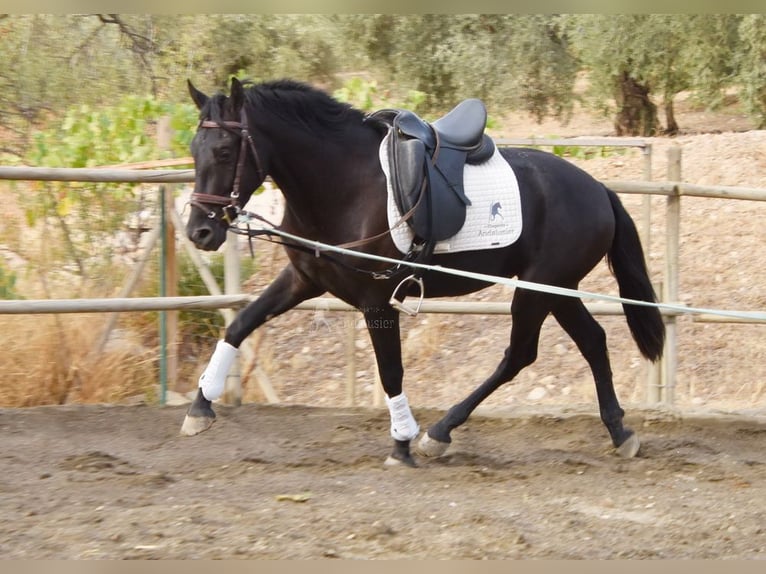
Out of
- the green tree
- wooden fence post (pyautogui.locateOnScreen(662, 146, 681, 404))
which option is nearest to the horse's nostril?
wooden fence post (pyautogui.locateOnScreen(662, 146, 681, 404))

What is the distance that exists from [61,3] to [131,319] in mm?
2529

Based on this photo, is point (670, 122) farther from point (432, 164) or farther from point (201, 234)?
point (201, 234)

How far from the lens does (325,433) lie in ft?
18.2

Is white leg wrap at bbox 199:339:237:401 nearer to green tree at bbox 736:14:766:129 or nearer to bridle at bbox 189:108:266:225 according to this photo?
bridle at bbox 189:108:266:225

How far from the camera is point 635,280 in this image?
5.34 meters

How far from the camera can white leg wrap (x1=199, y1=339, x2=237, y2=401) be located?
496 centimetres

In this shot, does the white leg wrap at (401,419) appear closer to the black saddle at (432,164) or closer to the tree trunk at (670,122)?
the black saddle at (432,164)

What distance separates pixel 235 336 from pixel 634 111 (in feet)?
40.6

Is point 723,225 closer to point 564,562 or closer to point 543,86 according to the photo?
point 543,86

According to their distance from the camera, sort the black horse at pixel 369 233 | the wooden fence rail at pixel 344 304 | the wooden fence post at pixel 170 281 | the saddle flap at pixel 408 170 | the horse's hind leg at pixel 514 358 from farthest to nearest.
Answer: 1. the wooden fence post at pixel 170 281
2. the wooden fence rail at pixel 344 304
3. the horse's hind leg at pixel 514 358
4. the saddle flap at pixel 408 170
5. the black horse at pixel 369 233

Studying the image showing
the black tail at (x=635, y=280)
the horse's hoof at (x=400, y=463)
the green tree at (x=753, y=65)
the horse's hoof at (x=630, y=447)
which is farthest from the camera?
the green tree at (x=753, y=65)

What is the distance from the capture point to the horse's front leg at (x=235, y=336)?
4.98 meters

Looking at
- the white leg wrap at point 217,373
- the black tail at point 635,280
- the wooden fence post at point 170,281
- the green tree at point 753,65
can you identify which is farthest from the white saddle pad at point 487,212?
the green tree at point 753,65

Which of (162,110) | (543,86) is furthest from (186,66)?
(543,86)
